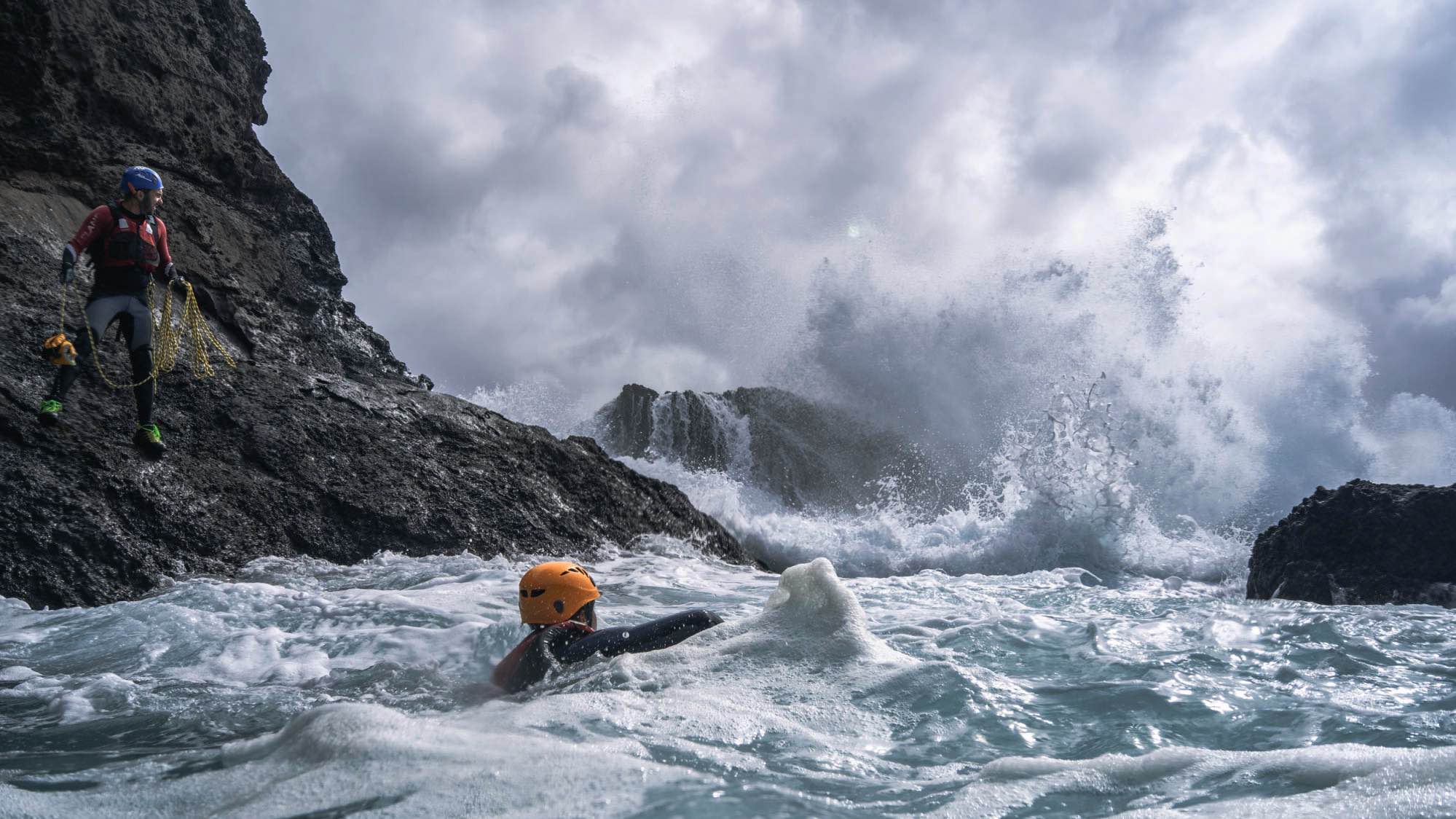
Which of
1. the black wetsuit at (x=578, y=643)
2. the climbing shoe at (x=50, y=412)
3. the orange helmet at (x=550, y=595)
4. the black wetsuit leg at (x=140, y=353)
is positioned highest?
the black wetsuit leg at (x=140, y=353)

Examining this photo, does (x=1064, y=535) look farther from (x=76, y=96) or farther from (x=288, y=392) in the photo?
(x=76, y=96)

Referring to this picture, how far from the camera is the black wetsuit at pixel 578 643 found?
11.1 feet

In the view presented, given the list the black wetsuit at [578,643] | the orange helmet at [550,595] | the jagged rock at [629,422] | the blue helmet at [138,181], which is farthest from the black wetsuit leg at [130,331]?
the jagged rock at [629,422]

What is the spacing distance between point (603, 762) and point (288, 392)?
17.9 feet

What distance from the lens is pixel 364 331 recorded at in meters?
8.93

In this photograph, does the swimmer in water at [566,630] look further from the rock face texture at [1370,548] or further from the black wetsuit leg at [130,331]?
the rock face texture at [1370,548]

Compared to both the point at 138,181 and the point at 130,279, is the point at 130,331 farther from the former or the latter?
the point at 138,181

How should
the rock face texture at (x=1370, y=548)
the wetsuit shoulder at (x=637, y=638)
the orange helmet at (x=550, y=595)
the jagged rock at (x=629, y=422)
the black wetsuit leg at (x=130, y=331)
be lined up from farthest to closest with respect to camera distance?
the jagged rock at (x=629, y=422), the rock face texture at (x=1370, y=548), the black wetsuit leg at (x=130, y=331), the orange helmet at (x=550, y=595), the wetsuit shoulder at (x=637, y=638)

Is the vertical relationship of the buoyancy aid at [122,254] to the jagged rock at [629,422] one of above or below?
below

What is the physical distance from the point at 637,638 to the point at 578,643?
26 centimetres

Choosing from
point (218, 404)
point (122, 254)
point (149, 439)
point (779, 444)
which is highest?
point (779, 444)

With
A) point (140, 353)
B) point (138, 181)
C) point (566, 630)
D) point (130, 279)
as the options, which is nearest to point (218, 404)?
point (140, 353)

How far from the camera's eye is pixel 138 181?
17.0ft

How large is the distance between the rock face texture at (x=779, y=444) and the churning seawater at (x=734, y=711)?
16.8 metres
